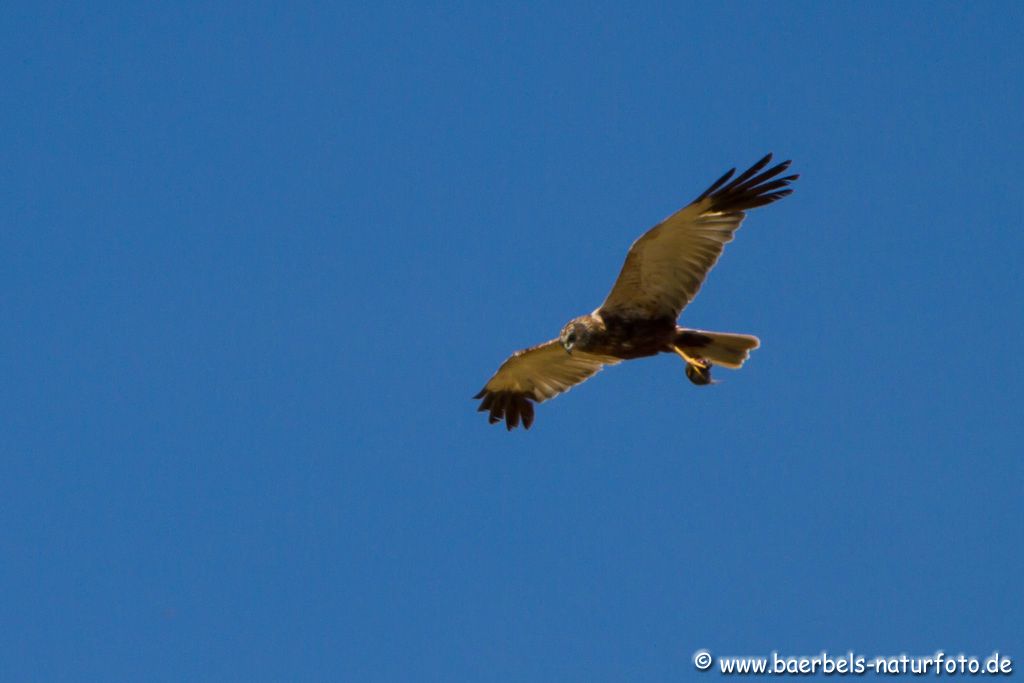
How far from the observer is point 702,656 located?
10914 mm

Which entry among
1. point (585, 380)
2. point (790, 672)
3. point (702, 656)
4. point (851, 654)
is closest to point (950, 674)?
point (851, 654)

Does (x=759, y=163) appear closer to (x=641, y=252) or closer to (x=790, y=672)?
(x=641, y=252)

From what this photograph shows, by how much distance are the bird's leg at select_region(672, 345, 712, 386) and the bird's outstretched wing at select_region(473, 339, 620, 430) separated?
2369 mm

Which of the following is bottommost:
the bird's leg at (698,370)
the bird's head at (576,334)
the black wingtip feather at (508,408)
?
the bird's leg at (698,370)

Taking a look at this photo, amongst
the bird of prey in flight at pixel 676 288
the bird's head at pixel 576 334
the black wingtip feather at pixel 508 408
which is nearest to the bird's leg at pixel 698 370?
the bird of prey in flight at pixel 676 288

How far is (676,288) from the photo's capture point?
11336 mm

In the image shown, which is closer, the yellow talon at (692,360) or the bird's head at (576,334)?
the yellow talon at (692,360)

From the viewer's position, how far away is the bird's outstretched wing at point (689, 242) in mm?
11000

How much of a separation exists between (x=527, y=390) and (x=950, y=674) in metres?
6.57

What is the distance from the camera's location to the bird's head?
37.3 feet

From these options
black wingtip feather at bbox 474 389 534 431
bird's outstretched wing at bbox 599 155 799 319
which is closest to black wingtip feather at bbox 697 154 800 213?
bird's outstretched wing at bbox 599 155 799 319

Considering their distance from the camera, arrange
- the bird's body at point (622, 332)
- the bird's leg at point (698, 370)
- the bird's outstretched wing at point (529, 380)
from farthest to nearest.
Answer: the bird's outstretched wing at point (529, 380)
the bird's body at point (622, 332)
the bird's leg at point (698, 370)

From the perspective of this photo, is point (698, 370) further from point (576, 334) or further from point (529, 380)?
point (529, 380)

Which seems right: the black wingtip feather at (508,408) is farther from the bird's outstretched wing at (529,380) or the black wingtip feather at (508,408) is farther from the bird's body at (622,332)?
the bird's body at (622,332)
